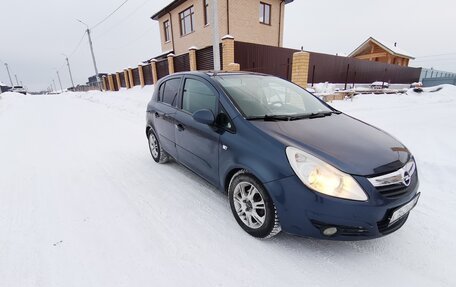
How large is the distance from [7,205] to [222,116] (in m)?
2.88

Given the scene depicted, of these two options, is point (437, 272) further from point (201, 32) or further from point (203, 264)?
point (201, 32)

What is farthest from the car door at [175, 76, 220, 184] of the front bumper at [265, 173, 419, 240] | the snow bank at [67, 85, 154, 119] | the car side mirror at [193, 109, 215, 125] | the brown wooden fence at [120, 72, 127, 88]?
the brown wooden fence at [120, 72, 127, 88]

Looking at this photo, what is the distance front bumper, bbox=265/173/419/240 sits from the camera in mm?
1738

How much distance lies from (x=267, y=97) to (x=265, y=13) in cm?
1854

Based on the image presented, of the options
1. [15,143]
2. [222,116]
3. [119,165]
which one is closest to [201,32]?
[15,143]

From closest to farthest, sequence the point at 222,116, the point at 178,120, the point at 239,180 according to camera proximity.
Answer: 1. the point at 239,180
2. the point at 222,116
3. the point at 178,120

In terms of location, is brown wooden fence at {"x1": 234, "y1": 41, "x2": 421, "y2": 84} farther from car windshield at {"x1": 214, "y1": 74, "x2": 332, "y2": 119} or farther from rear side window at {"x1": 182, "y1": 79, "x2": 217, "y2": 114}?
rear side window at {"x1": 182, "y1": 79, "x2": 217, "y2": 114}

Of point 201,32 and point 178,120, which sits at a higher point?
point 201,32

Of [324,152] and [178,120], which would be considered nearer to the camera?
[324,152]

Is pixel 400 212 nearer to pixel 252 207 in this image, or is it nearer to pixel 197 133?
pixel 252 207

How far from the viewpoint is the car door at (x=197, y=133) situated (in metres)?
2.64

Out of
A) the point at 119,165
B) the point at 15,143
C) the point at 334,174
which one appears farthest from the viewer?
the point at 15,143

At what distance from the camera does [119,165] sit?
4.12 metres

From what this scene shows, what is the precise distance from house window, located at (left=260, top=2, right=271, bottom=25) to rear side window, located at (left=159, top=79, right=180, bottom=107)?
17025 mm
